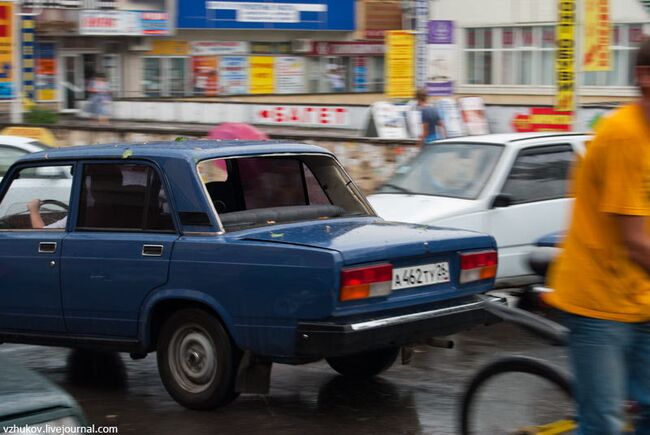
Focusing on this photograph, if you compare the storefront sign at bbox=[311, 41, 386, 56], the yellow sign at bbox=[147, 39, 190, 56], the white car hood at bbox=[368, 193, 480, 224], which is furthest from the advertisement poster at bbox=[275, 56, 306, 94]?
the white car hood at bbox=[368, 193, 480, 224]

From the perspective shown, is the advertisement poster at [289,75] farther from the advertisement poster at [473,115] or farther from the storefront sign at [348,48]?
the advertisement poster at [473,115]

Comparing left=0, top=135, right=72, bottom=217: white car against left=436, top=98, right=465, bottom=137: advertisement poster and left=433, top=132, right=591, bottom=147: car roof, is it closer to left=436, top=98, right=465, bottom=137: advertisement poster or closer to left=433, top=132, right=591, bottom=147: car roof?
left=433, top=132, right=591, bottom=147: car roof

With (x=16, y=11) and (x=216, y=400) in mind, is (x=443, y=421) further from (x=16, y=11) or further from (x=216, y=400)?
(x=16, y=11)

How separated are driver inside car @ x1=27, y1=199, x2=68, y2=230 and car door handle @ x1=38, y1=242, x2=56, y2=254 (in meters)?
0.17

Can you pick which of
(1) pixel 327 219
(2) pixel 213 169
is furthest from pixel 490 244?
(2) pixel 213 169

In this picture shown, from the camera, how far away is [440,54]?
22.3 m

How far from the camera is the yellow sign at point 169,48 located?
48250 millimetres

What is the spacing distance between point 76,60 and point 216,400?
137 ft

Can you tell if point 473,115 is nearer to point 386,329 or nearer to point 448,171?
point 448,171

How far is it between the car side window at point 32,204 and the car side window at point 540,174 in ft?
13.8

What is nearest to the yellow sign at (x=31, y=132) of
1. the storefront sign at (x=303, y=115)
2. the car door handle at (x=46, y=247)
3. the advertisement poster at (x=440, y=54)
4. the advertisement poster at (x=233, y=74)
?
the advertisement poster at (x=440, y=54)

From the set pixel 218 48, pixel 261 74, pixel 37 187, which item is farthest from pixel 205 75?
pixel 37 187

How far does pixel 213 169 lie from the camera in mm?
6738

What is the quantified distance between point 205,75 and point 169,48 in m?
2.07
